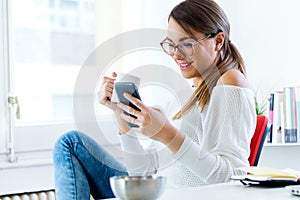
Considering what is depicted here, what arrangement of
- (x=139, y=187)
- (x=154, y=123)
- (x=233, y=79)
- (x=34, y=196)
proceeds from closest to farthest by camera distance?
(x=139, y=187), (x=154, y=123), (x=233, y=79), (x=34, y=196)

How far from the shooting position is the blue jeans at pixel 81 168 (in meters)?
1.53

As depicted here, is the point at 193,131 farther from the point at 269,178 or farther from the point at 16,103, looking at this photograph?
the point at 16,103

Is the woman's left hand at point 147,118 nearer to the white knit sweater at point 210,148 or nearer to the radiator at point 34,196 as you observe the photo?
the white knit sweater at point 210,148

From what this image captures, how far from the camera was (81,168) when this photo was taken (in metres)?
1.59

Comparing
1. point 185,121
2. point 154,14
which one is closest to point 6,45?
point 154,14

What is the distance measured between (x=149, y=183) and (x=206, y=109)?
2.77ft

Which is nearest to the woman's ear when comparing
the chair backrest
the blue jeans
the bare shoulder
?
the bare shoulder

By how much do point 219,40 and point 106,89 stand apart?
0.42m

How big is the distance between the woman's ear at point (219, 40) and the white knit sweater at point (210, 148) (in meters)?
0.18

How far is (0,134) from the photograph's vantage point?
2121mm

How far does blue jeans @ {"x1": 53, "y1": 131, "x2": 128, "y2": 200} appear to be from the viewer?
153 cm

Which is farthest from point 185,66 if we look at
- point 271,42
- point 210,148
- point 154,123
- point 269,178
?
point 271,42

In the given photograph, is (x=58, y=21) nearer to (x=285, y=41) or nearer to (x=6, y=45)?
→ (x=6, y=45)

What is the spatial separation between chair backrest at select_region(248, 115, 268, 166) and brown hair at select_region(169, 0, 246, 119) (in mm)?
176
